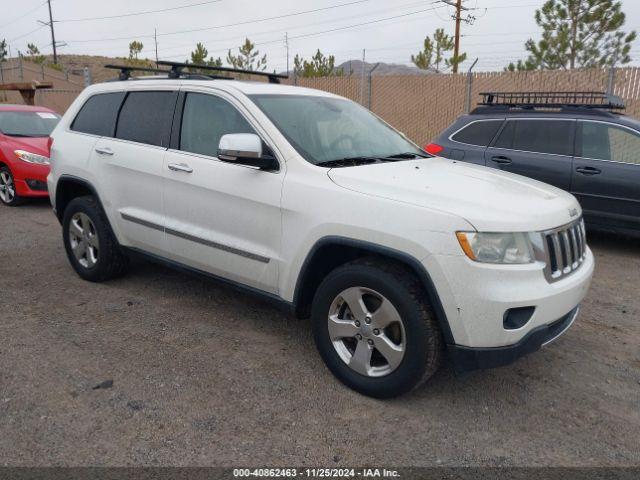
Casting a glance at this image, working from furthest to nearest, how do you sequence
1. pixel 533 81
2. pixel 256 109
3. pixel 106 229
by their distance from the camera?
pixel 533 81
pixel 106 229
pixel 256 109

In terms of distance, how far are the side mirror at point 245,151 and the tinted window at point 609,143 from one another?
4.49m

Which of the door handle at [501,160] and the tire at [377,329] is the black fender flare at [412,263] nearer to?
the tire at [377,329]

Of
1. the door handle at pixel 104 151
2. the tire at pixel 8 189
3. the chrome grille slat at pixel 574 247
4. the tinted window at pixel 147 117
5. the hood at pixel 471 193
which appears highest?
the tinted window at pixel 147 117

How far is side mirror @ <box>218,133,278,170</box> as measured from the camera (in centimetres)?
323

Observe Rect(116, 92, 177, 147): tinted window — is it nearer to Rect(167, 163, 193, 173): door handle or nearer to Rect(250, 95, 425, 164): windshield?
Rect(167, 163, 193, 173): door handle

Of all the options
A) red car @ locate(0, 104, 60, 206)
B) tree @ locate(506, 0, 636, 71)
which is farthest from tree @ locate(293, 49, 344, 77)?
red car @ locate(0, 104, 60, 206)

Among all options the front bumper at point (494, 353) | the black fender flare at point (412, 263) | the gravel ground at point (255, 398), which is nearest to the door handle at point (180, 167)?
the gravel ground at point (255, 398)

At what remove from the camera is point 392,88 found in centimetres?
1602

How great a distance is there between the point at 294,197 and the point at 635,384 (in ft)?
7.73

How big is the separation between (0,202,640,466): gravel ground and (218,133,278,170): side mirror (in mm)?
1262

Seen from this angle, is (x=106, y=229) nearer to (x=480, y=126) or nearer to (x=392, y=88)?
(x=480, y=126)

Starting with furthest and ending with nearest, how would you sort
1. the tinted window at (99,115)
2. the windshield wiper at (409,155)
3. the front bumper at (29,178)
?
1. the front bumper at (29,178)
2. the tinted window at (99,115)
3. the windshield wiper at (409,155)

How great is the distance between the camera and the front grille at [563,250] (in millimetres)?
2822

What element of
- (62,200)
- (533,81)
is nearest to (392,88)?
(533,81)
